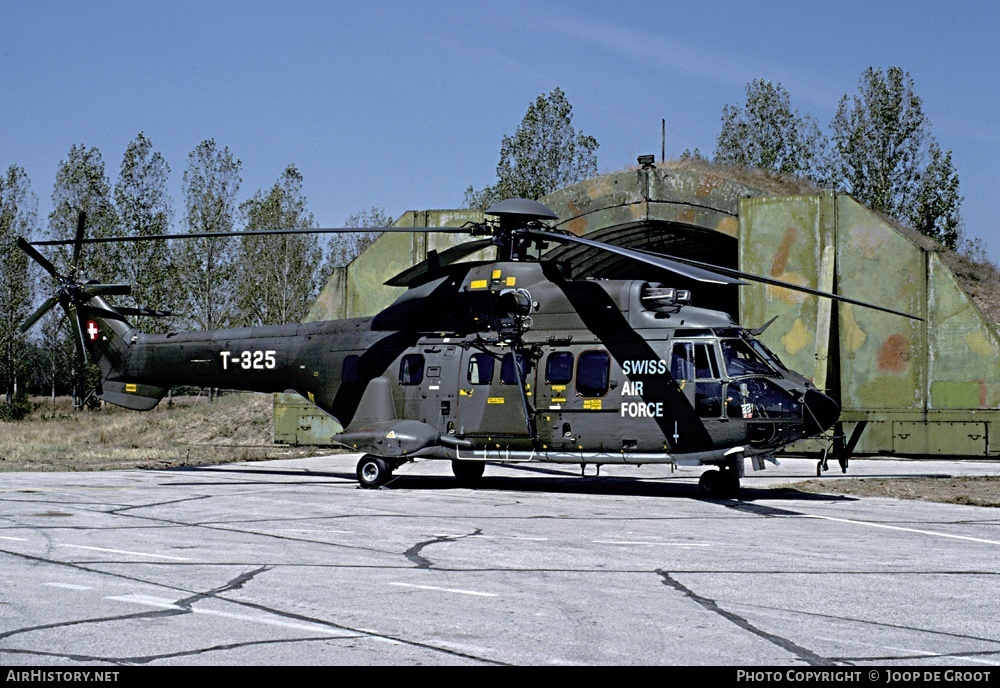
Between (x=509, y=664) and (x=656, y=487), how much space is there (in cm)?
1237

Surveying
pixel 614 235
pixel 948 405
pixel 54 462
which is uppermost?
pixel 614 235

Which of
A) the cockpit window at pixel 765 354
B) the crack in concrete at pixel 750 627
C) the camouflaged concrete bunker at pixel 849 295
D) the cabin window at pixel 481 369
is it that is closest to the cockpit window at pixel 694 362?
the cockpit window at pixel 765 354

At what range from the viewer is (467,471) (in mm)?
18234

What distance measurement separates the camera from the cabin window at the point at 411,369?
17.3 meters

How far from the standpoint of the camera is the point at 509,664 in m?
5.47

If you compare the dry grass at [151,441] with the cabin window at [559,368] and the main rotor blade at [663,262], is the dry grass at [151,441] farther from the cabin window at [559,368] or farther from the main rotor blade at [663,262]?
the main rotor blade at [663,262]

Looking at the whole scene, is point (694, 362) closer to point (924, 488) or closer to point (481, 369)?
point (481, 369)

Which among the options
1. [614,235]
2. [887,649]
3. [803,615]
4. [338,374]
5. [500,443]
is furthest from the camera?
[614,235]

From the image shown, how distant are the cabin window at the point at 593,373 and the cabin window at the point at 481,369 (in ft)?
5.12

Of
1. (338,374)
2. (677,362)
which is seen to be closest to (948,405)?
(677,362)

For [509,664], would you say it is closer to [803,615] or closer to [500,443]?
[803,615]

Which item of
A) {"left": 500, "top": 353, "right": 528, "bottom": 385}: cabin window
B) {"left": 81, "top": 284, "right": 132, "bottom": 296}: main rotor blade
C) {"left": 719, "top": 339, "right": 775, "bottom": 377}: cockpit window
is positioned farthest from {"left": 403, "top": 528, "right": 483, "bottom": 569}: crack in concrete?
{"left": 81, "top": 284, "right": 132, "bottom": 296}: main rotor blade

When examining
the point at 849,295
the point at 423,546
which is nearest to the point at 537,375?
the point at 423,546

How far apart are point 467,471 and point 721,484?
488cm
